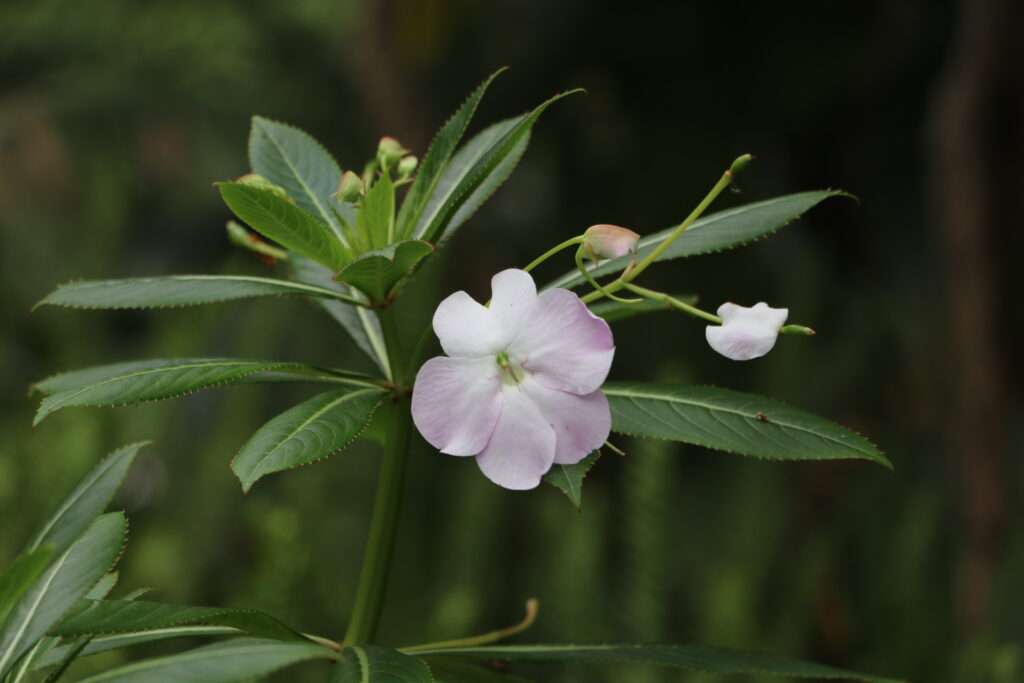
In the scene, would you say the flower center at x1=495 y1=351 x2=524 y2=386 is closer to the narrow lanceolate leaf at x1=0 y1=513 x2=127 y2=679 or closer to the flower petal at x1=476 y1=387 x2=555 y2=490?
the flower petal at x1=476 y1=387 x2=555 y2=490

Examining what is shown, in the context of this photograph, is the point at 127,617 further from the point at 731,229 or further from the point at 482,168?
the point at 731,229

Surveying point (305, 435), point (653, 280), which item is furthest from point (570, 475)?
point (653, 280)

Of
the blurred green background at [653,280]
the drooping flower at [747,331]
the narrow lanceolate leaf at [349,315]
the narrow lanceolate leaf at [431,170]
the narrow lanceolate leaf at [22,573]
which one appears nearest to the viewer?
the narrow lanceolate leaf at [22,573]

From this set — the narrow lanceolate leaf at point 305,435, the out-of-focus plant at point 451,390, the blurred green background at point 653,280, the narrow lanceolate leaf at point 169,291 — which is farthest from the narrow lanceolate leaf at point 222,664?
the blurred green background at point 653,280

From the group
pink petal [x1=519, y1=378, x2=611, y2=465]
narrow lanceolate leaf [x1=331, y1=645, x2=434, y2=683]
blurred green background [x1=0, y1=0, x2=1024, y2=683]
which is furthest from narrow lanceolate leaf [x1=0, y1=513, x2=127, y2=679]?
blurred green background [x1=0, y1=0, x2=1024, y2=683]

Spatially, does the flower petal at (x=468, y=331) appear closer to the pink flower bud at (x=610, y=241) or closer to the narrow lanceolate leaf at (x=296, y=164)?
the pink flower bud at (x=610, y=241)

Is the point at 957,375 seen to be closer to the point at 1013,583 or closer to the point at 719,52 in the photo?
the point at 1013,583

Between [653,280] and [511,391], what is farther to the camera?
[653,280]
